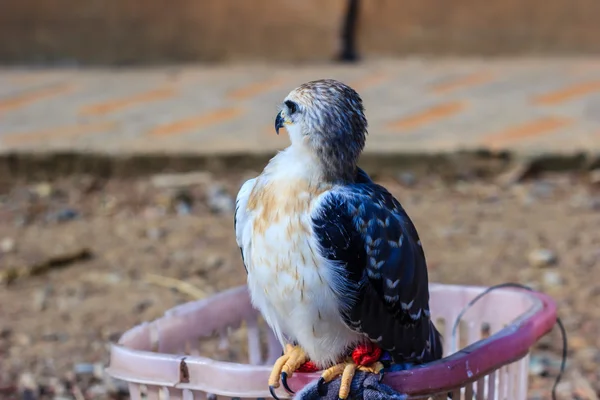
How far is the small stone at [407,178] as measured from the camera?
13.9 ft

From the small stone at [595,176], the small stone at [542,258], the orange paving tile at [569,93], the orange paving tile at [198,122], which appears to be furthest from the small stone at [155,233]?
the orange paving tile at [569,93]

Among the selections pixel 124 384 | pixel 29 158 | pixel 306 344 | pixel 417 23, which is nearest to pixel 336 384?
pixel 306 344

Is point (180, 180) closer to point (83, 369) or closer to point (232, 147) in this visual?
point (232, 147)

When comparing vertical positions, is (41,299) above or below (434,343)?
below

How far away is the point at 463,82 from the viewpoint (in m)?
5.62

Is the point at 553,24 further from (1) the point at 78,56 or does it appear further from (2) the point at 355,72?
(1) the point at 78,56

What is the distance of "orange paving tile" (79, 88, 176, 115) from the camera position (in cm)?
510

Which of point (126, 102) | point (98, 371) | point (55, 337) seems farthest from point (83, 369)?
point (126, 102)

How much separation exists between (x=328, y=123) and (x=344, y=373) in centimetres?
45

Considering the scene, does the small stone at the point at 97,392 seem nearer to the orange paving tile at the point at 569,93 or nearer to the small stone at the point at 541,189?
the small stone at the point at 541,189

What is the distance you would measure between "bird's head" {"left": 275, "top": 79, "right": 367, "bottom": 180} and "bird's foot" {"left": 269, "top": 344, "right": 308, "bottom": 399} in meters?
0.35

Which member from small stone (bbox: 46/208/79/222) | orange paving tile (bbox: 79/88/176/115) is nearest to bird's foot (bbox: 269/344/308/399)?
small stone (bbox: 46/208/79/222)

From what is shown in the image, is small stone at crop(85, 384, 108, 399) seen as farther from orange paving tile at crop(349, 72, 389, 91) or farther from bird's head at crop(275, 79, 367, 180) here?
orange paving tile at crop(349, 72, 389, 91)

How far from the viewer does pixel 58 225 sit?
3.87 m
